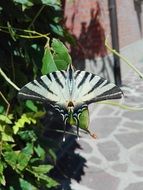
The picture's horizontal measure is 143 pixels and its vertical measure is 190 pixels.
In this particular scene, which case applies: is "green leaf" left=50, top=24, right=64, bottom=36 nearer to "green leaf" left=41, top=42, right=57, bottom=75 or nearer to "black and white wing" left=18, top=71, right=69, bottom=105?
"green leaf" left=41, top=42, right=57, bottom=75

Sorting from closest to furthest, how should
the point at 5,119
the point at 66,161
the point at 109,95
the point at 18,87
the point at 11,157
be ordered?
the point at 109,95 → the point at 18,87 → the point at 5,119 → the point at 11,157 → the point at 66,161

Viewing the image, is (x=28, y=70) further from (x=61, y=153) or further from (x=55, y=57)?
(x=61, y=153)

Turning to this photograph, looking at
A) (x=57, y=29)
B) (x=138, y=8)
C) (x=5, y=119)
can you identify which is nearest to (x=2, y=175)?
(x=5, y=119)

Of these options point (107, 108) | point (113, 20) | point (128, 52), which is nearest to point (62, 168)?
point (107, 108)

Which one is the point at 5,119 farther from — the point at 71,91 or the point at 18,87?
the point at 71,91

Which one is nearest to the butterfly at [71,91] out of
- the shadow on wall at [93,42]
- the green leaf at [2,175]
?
the green leaf at [2,175]

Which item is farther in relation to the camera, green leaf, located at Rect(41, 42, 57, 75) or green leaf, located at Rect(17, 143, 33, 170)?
green leaf, located at Rect(17, 143, 33, 170)

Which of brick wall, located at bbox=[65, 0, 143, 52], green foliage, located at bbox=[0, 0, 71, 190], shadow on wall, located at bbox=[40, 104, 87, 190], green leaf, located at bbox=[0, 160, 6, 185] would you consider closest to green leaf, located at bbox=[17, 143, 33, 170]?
green foliage, located at bbox=[0, 0, 71, 190]
